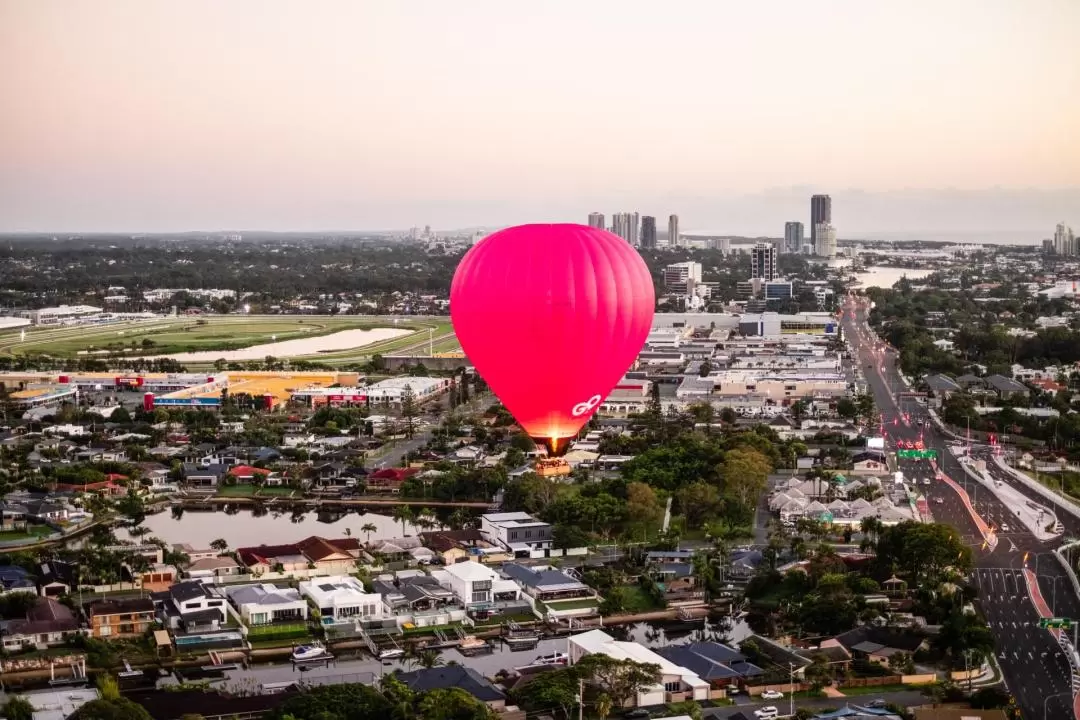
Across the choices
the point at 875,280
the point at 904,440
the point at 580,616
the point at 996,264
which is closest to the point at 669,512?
the point at 580,616

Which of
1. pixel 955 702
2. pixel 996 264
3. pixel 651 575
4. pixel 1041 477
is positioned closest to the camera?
pixel 955 702

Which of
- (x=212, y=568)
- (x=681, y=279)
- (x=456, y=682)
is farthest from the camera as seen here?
(x=681, y=279)

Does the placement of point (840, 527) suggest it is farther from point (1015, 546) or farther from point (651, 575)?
point (651, 575)

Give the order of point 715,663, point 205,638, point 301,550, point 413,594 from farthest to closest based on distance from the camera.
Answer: point 301,550 → point 413,594 → point 205,638 → point 715,663

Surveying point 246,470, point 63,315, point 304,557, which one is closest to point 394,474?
point 246,470

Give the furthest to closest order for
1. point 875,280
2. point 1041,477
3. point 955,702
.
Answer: point 875,280 → point 1041,477 → point 955,702

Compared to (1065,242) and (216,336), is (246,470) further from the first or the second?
(1065,242)

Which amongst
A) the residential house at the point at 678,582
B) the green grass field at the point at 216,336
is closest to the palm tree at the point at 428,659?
the residential house at the point at 678,582

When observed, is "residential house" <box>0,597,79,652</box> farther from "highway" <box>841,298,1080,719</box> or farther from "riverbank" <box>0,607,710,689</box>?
"highway" <box>841,298,1080,719</box>
